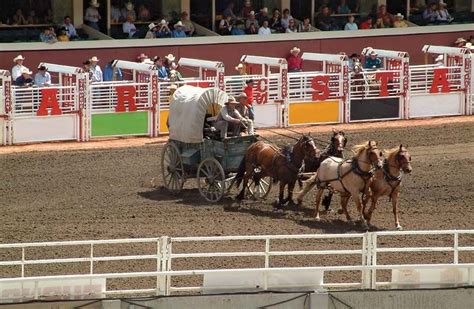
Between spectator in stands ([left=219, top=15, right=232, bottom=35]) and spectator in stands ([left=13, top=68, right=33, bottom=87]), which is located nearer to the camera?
spectator in stands ([left=13, top=68, right=33, bottom=87])

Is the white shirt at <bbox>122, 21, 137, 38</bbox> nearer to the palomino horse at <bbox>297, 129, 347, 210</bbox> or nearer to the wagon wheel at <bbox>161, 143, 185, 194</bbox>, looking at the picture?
the wagon wheel at <bbox>161, 143, 185, 194</bbox>

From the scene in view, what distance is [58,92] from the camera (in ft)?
94.9

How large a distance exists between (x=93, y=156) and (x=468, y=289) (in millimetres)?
11415

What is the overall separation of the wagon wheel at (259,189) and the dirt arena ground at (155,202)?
150mm

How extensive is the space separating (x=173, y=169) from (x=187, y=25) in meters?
10.9

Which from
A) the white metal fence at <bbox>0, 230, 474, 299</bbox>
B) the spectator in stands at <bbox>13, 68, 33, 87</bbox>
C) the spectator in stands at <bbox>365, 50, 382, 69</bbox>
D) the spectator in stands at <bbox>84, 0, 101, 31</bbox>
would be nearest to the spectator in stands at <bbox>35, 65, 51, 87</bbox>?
the spectator in stands at <bbox>13, 68, 33, 87</bbox>

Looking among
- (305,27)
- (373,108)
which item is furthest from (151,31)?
(373,108)

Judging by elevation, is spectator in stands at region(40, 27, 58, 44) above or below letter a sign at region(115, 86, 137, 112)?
above

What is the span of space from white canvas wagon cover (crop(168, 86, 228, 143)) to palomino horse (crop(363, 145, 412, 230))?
3.13 meters

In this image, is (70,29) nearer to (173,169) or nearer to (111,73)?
(111,73)

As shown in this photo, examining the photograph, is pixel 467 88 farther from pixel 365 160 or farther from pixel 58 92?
pixel 365 160

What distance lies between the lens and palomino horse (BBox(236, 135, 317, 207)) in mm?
22719

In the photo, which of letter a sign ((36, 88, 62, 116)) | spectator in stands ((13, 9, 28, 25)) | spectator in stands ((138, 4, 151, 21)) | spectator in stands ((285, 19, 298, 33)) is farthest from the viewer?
spectator in stands ((285, 19, 298, 33))

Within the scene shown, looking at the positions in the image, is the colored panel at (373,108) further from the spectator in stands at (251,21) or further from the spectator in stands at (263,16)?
the spectator in stands at (263,16)
